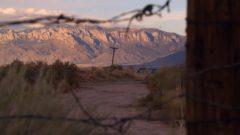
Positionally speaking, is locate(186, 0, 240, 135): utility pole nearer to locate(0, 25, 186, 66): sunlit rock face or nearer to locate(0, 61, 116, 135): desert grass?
locate(0, 61, 116, 135): desert grass

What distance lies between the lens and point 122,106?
22.9 m

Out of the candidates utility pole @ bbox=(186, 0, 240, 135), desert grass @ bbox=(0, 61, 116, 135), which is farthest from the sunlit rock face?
utility pole @ bbox=(186, 0, 240, 135)

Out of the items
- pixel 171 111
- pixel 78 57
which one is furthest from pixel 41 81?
pixel 78 57

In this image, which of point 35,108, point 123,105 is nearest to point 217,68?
point 35,108

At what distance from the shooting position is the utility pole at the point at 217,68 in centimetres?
427

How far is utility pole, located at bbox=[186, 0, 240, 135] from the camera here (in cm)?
427

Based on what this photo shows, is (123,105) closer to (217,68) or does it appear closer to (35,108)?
(35,108)

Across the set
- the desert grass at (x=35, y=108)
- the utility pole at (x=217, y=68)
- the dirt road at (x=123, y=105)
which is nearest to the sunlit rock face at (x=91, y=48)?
the dirt road at (x=123, y=105)

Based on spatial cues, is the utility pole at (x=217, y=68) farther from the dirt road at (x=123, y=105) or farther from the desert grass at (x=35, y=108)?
the dirt road at (x=123, y=105)

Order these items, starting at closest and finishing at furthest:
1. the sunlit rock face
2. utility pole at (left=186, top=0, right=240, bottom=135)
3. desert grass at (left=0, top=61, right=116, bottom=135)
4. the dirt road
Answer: utility pole at (left=186, top=0, right=240, bottom=135)
desert grass at (left=0, top=61, right=116, bottom=135)
the dirt road
the sunlit rock face

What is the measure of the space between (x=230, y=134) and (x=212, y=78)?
40 cm

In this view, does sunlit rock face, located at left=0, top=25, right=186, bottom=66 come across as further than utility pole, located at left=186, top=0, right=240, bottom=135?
Yes

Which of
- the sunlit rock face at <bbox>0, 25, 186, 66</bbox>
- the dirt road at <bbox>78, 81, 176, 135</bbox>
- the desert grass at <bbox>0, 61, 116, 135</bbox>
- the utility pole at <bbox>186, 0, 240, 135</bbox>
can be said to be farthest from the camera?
the sunlit rock face at <bbox>0, 25, 186, 66</bbox>

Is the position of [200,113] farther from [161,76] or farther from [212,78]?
A: [161,76]
